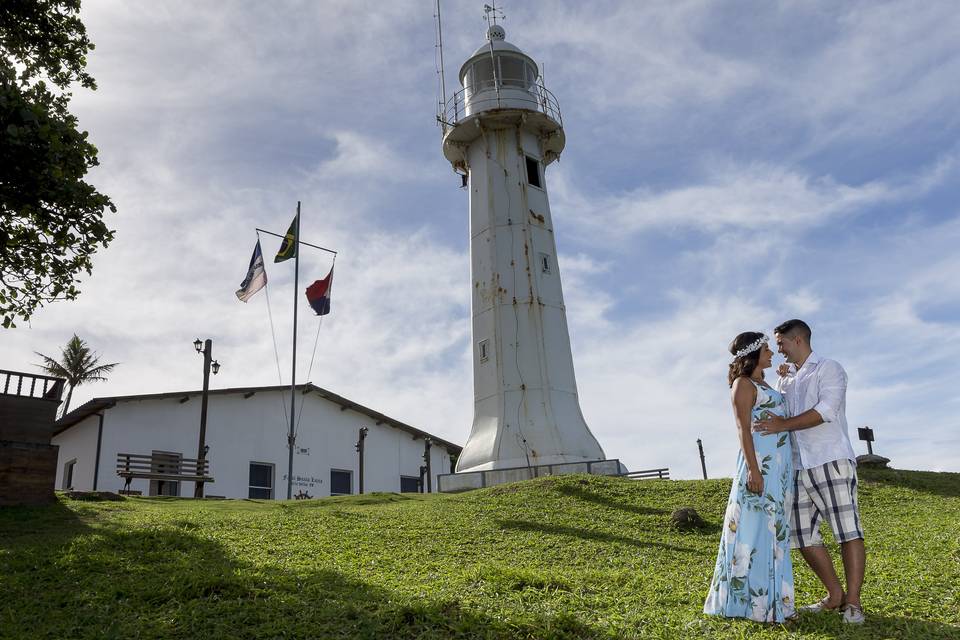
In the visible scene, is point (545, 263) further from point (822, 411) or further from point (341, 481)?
point (822, 411)

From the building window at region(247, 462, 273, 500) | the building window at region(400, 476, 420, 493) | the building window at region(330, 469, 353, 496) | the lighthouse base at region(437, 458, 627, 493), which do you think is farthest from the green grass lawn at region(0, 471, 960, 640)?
the building window at region(400, 476, 420, 493)

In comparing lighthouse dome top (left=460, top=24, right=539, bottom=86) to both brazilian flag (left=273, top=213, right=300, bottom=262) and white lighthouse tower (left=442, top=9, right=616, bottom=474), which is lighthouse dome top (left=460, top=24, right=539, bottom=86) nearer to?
white lighthouse tower (left=442, top=9, right=616, bottom=474)

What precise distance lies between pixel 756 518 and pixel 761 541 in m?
0.17

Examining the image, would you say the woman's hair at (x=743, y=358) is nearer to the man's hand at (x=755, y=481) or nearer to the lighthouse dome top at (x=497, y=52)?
the man's hand at (x=755, y=481)

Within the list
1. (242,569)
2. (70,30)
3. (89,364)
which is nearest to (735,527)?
(242,569)

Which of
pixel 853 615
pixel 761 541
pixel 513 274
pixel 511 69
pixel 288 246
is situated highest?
pixel 511 69

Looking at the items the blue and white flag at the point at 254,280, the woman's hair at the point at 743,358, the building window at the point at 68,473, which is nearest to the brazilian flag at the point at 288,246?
the blue and white flag at the point at 254,280

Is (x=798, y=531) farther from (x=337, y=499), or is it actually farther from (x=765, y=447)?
(x=337, y=499)

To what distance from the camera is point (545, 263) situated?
23.8 m

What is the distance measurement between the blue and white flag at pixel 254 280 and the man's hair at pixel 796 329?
2081 cm

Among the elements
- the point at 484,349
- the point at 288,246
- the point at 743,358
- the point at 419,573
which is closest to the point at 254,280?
the point at 288,246

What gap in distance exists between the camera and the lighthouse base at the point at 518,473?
66.4 ft

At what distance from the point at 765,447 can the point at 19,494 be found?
46.3 feet

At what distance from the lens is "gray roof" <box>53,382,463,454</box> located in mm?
26234
